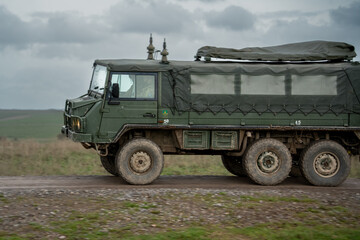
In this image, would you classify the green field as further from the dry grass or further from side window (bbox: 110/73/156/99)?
side window (bbox: 110/73/156/99)

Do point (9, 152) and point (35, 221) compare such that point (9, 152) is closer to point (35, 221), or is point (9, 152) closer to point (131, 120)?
point (131, 120)

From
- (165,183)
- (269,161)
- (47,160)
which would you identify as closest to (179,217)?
(165,183)

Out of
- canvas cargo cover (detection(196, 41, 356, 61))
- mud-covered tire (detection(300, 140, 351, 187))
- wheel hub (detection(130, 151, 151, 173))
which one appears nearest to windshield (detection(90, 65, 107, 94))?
wheel hub (detection(130, 151, 151, 173))

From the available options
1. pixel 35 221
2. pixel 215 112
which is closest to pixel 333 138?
pixel 215 112

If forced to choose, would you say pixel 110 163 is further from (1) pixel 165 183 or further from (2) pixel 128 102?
(2) pixel 128 102

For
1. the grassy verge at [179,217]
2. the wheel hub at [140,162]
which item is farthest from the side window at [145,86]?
the grassy verge at [179,217]

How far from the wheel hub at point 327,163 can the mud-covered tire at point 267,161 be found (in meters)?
0.82

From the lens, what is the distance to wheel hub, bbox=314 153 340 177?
Answer: 1366 centimetres

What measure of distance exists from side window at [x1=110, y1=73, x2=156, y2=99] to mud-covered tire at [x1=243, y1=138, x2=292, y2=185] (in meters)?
3.00

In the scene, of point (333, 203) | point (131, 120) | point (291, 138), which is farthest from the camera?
point (291, 138)

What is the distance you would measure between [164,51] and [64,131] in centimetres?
352

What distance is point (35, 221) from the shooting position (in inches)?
359

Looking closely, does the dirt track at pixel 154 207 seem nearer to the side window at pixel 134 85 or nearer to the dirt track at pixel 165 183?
the dirt track at pixel 165 183

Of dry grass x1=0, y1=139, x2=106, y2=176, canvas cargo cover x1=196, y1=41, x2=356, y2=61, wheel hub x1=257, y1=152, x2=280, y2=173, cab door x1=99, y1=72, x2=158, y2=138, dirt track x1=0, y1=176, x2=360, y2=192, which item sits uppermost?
canvas cargo cover x1=196, y1=41, x2=356, y2=61
